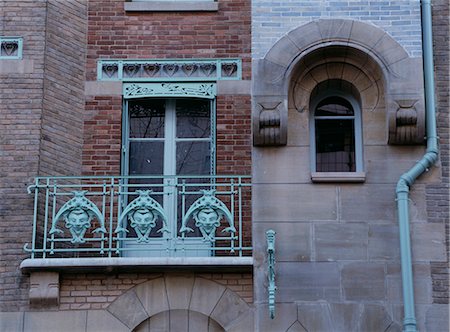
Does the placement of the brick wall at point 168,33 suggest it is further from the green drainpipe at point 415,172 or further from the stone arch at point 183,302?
the stone arch at point 183,302

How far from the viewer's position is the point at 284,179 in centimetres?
1464

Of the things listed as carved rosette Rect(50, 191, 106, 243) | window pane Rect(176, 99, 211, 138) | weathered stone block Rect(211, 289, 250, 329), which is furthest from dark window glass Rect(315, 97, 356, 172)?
carved rosette Rect(50, 191, 106, 243)

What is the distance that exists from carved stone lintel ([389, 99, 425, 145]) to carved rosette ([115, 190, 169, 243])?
3088 millimetres

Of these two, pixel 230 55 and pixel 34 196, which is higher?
pixel 230 55

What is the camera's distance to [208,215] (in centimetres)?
1431

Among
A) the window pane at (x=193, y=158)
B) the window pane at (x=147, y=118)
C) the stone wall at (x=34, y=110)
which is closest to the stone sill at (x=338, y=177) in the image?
the window pane at (x=193, y=158)

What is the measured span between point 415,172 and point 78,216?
4.21 meters

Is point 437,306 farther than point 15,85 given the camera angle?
No

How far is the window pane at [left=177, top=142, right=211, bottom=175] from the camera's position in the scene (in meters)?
15.7

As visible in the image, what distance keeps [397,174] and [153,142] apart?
3.39 m

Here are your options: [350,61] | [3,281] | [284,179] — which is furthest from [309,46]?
[3,281]

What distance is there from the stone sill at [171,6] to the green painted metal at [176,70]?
2.50 feet

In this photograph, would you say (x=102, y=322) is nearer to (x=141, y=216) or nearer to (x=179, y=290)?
(x=179, y=290)

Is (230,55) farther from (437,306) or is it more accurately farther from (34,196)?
(437,306)
